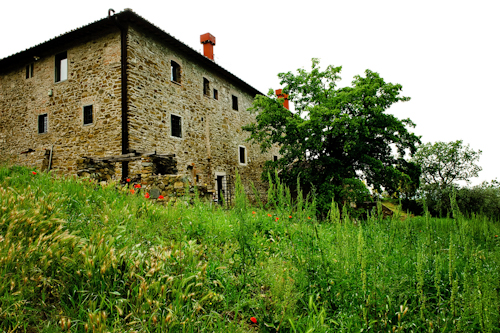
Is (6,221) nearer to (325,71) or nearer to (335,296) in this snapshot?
(335,296)

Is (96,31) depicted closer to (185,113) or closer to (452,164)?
(185,113)

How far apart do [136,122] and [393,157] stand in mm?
12593

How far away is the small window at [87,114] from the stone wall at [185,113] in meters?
2.34

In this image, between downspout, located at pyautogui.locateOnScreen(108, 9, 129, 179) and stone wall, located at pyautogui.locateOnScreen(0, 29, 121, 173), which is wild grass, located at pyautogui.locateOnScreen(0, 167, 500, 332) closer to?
downspout, located at pyautogui.locateOnScreen(108, 9, 129, 179)

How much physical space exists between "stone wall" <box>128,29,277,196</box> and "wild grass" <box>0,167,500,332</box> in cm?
645

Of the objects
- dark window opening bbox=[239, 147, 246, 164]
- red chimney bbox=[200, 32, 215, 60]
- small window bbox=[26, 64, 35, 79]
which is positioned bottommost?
dark window opening bbox=[239, 147, 246, 164]

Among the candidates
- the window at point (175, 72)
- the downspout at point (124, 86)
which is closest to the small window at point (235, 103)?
the window at point (175, 72)

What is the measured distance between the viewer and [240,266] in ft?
9.67

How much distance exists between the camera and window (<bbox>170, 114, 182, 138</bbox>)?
13.2m

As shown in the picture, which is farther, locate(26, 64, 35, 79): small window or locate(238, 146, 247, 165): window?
locate(238, 146, 247, 165): window

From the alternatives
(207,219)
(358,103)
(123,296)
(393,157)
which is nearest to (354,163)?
(393,157)

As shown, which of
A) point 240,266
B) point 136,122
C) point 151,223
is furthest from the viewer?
point 136,122

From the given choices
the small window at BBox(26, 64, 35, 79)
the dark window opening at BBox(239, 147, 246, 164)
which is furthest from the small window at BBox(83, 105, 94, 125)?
the dark window opening at BBox(239, 147, 246, 164)

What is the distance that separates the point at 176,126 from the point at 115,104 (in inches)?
117
